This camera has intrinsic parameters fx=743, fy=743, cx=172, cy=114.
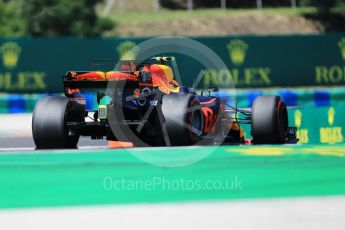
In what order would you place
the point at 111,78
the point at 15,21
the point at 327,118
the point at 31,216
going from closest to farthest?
the point at 31,216 → the point at 111,78 → the point at 327,118 → the point at 15,21

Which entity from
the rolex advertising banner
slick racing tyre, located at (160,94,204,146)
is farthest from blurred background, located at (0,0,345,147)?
Result: slick racing tyre, located at (160,94,204,146)

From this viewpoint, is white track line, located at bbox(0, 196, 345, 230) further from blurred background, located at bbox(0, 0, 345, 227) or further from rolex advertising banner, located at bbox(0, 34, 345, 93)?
rolex advertising banner, located at bbox(0, 34, 345, 93)

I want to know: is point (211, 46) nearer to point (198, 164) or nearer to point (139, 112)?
point (139, 112)

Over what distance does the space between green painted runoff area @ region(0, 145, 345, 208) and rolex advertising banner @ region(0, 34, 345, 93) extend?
12598mm

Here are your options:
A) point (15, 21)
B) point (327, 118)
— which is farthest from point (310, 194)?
point (15, 21)

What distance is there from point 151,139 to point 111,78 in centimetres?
98

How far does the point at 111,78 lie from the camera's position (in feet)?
27.5

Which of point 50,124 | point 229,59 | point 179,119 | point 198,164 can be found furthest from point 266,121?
point 229,59

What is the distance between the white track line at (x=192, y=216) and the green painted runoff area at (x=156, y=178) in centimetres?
9

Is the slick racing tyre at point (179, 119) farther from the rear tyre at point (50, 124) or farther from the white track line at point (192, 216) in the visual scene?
the white track line at point (192, 216)

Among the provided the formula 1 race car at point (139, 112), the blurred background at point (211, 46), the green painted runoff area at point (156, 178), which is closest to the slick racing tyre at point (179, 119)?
the formula 1 race car at point (139, 112)

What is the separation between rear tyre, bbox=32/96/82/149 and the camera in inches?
336

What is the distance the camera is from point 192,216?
17.9 feet

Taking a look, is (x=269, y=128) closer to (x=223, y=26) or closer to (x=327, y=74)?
(x=327, y=74)
